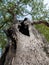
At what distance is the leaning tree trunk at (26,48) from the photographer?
381 centimetres

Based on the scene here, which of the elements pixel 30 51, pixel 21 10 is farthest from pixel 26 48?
pixel 21 10

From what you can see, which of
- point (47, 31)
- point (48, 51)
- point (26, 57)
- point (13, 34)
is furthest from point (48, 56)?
point (47, 31)

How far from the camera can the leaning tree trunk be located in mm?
3814

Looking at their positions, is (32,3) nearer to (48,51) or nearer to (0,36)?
(0,36)

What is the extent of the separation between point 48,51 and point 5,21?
51.7 ft

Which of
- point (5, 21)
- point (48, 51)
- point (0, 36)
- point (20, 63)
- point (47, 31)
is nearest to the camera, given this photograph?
point (20, 63)

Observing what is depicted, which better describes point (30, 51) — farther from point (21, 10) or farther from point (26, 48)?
point (21, 10)

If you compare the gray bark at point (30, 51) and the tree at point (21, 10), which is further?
the tree at point (21, 10)

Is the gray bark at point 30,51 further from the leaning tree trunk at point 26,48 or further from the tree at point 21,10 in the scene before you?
the tree at point 21,10

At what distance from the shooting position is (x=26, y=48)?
4.05m

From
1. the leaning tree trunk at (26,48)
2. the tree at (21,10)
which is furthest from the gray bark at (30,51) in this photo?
the tree at (21,10)

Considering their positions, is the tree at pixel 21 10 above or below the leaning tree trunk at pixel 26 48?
below

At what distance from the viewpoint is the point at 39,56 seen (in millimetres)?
3887

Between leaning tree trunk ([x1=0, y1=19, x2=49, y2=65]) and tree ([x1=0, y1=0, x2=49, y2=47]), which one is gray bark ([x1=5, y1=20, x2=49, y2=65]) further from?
tree ([x1=0, y1=0, x2=49, y2=47])
